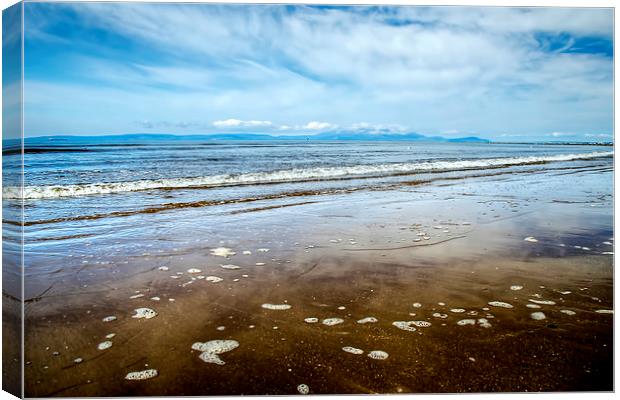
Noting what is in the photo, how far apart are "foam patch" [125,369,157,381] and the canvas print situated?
2 centimetres

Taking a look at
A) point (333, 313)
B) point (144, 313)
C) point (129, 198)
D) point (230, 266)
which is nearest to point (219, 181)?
point (129, 198)

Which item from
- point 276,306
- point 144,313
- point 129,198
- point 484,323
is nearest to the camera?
point 484,323

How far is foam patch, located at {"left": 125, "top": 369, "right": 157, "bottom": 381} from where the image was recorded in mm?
1917

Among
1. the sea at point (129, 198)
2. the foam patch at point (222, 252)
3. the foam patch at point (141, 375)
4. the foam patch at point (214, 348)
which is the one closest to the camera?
the foam patch at point (141, 375)

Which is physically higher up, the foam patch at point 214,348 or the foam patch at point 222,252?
the foam patch at point 222,252

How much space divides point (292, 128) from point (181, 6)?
2.21 metres

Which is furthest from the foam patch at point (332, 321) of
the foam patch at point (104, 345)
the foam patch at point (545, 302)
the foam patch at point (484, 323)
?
the foam patch at point (545, 302)

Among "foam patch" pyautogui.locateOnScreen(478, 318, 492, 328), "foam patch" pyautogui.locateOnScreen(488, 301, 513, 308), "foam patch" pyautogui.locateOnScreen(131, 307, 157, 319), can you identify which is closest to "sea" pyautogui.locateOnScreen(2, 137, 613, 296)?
"foam patch" pyautogui.locateOnScreen(131, 307, 157, 319)

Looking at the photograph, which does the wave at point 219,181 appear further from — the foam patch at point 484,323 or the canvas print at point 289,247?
the foam patch at point 484,323

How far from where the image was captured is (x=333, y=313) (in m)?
2.48

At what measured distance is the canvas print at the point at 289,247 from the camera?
6.64 feet

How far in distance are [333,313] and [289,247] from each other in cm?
A: 159

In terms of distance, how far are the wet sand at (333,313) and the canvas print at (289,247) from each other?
0.05 ft

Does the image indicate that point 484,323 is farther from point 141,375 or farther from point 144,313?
point 144,313
